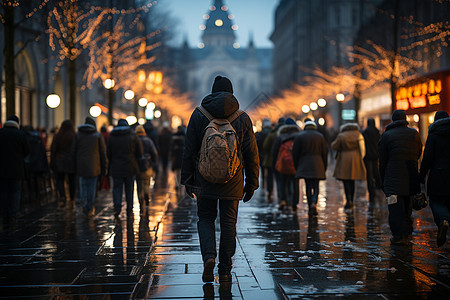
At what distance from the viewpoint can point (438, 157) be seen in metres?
8.27

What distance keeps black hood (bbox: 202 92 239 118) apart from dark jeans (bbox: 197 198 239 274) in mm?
793

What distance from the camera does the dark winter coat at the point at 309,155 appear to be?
11859 millimetres

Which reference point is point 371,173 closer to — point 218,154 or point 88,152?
point 88,152

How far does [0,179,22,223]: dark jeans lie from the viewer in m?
11.0

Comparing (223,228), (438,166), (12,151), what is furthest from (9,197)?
(438,166)

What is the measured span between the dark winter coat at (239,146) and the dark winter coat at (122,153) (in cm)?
517

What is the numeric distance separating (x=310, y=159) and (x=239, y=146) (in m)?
5.48

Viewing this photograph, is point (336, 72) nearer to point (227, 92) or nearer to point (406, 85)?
point (406, 85)

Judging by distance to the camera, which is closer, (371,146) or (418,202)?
(418,202)

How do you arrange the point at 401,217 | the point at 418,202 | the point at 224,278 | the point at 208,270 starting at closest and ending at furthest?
the point at 208,270
the point at 224,278
the point at 418,202
the point at 401,217

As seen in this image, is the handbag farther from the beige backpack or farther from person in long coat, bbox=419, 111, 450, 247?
the beige backpack

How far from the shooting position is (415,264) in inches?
285

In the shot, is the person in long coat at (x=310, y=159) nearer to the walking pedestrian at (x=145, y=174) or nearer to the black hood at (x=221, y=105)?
the walking pedestrian at (x=145, y=174)

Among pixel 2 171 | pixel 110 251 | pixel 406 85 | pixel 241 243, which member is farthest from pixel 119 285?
pixel 406 85
